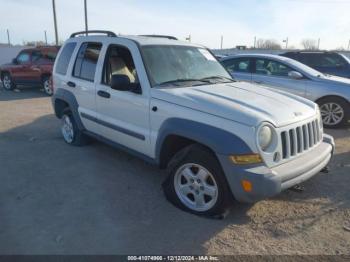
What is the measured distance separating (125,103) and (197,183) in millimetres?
1451

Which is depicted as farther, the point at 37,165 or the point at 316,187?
the point at 37,165

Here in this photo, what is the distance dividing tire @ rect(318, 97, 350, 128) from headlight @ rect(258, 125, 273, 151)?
4787 millimetres

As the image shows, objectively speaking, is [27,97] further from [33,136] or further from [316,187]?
[316,187]

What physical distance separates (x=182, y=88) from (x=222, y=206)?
1443 mm

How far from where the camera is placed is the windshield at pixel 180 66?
411 centimetres

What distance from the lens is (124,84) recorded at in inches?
157

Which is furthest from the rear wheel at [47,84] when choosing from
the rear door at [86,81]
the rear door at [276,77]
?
the rear door at [276,77]

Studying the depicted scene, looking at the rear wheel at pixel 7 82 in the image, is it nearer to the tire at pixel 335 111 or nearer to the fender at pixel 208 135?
the tire at pixel 335 111

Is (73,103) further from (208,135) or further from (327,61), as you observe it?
(327,61)

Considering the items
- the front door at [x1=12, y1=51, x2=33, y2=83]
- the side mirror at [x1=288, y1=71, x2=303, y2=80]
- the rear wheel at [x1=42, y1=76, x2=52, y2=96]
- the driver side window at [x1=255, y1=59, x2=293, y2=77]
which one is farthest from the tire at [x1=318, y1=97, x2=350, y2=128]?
the front door at [x1=12, y1=51, x2=33, y2=83]

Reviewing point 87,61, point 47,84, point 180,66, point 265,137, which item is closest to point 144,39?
point 180,66

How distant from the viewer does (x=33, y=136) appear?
6730mm

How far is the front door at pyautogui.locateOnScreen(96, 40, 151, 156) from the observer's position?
4066 mm

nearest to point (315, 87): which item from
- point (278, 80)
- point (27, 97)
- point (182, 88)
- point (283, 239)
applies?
point (278, 80)
